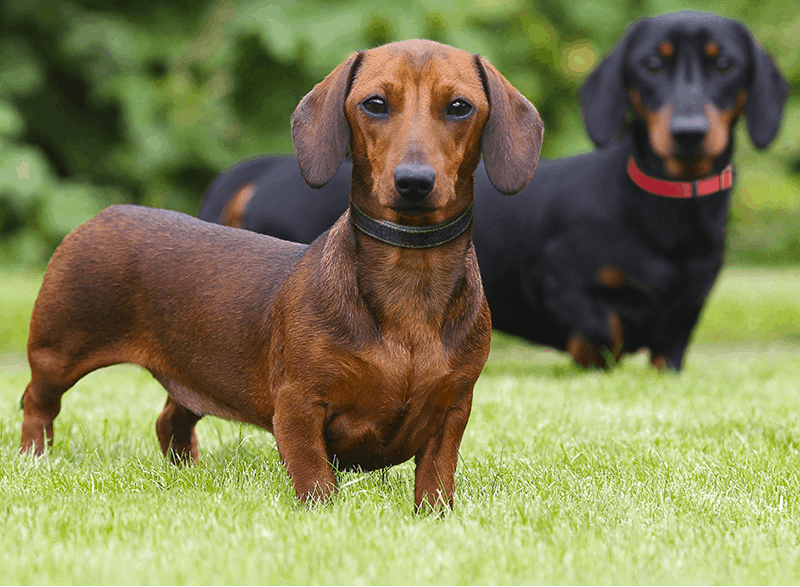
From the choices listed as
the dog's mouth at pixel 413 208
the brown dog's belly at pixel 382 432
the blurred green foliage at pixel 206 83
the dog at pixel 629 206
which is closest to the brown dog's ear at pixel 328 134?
the dog's mouth at pixel 413 208

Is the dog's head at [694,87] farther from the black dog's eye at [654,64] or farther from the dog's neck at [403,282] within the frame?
the dog's neck at [403,282]

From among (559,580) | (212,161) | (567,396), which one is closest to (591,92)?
(567,396)

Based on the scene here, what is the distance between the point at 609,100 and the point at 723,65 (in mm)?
640

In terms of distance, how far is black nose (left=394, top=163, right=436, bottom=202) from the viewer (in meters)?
2.57

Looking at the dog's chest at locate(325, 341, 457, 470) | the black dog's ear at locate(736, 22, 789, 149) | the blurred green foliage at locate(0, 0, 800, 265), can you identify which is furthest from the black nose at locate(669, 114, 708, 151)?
the blurred green foliage at locate(0, 0, 800, 265)

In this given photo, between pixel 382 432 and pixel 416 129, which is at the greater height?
pixel 416 129

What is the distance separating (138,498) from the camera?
3.04 m

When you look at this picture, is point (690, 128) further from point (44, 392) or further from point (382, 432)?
point (44, 392)

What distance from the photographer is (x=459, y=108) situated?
9.16 ft

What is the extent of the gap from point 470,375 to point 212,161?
9.26 metres

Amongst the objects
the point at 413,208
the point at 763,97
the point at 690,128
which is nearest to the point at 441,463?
the point at 413,208

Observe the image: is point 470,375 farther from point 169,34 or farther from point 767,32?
point 767,32

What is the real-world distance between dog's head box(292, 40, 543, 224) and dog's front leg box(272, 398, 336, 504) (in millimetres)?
545

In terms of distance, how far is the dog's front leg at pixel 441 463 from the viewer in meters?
2.98
